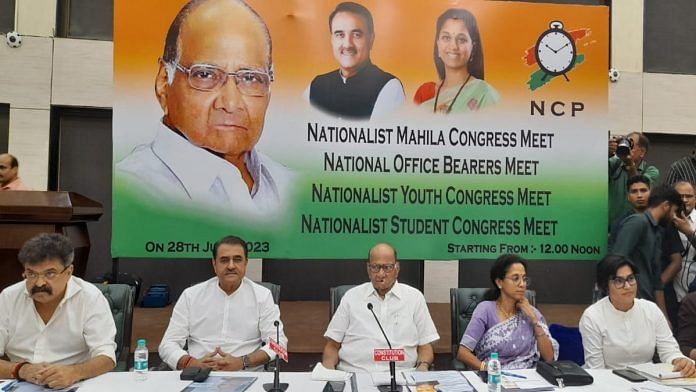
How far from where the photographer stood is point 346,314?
2.68 m

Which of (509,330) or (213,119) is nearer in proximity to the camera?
(509,330)

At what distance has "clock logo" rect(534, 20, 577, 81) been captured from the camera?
3.50m

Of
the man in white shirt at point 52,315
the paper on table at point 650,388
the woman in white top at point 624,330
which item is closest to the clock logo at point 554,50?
the woman in white top at point 624,330

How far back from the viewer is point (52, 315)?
213 centimetres

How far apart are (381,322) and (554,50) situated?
2.10 m

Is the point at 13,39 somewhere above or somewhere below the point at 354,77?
above

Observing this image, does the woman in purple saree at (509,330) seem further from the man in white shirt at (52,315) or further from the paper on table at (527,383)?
the man in white shirt at (52,315)

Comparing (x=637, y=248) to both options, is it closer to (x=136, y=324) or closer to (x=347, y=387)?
(x=347, y=387)

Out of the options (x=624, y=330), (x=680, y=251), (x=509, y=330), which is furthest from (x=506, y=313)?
(x=680, y=251)

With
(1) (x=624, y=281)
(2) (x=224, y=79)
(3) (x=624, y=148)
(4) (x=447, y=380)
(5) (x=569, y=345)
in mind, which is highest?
(2) (x=224, y=79)

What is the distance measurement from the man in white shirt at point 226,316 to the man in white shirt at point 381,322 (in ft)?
0.94

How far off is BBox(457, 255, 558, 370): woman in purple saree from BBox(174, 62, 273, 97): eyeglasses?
1723mm

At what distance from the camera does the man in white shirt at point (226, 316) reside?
264 cm

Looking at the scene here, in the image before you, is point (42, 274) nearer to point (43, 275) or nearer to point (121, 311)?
point (43, 275)
